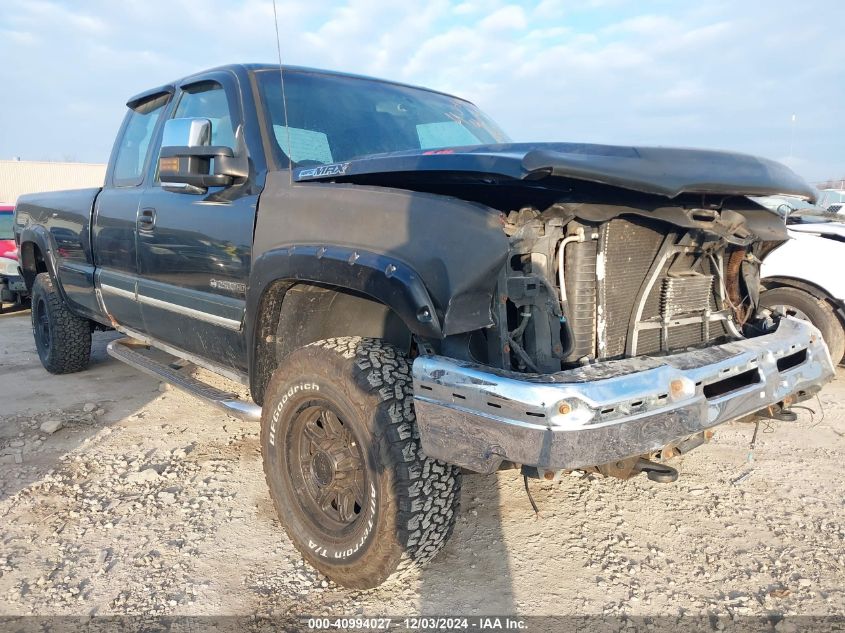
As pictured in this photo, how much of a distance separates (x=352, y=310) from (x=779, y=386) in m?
1.77

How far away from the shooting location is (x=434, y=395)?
6.40 feet

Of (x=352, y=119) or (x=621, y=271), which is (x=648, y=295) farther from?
(x=352, y=119)

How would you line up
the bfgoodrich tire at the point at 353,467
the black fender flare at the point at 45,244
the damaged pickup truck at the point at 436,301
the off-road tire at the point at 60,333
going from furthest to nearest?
the off-road tire at the point at 60,333, the black fender flare at the point at 45,244, the bfgoodrich tire at the point at 353,467, the damaged pickup truck at the point at 436,301

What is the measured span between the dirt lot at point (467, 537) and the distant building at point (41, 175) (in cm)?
3106

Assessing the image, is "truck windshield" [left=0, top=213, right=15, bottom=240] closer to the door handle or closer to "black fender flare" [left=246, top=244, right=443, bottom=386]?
the door handle

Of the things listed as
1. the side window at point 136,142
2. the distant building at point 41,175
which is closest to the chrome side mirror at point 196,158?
the side window at point 136,142

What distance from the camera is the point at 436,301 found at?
1994mm

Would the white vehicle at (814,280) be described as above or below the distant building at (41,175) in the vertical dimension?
below

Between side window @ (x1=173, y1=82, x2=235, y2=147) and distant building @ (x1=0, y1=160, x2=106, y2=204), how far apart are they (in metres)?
30.6

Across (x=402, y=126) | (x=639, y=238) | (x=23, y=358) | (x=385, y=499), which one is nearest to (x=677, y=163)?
(x=639, y=238)

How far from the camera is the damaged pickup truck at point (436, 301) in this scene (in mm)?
1888

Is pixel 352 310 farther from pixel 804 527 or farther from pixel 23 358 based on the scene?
pixel 23 358

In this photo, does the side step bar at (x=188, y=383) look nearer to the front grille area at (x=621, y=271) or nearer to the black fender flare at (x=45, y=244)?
the black fender flare at (x=45, y=244)

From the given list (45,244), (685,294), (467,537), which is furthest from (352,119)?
(45,244)
